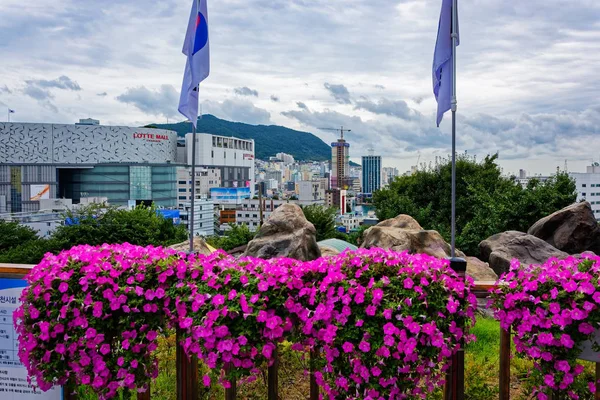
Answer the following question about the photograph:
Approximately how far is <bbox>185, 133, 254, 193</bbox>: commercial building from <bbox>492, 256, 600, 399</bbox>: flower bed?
10156 centimetres

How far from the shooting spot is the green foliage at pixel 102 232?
2289 centimetres

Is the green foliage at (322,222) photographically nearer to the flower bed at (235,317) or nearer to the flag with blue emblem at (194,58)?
the flag with blue emblem at (194,58)

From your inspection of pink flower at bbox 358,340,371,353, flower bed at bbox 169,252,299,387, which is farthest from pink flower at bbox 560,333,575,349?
flower bed at bbox 169,252,299,387

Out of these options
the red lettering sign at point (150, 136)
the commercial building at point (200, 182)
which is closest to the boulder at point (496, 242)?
the red lettering sign at point (150, 136)

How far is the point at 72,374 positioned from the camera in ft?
9.71

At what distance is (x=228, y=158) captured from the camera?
116 meters

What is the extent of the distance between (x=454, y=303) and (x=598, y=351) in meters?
0.76

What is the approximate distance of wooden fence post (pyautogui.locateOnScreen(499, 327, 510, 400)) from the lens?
9.69 ft

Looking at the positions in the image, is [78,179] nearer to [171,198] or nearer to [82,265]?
[171,198]

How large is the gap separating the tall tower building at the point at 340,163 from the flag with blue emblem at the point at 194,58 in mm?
157802

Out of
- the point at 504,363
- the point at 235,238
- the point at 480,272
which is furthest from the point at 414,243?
the point at 235,238

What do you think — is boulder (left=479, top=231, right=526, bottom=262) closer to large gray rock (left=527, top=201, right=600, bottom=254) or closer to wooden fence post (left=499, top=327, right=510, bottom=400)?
large gray rock (left=527, top=201, right=600, bottom=254)

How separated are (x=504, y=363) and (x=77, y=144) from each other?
87.8 metres

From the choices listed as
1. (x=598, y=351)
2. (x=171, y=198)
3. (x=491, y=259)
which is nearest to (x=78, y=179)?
(x=171, y=198)
